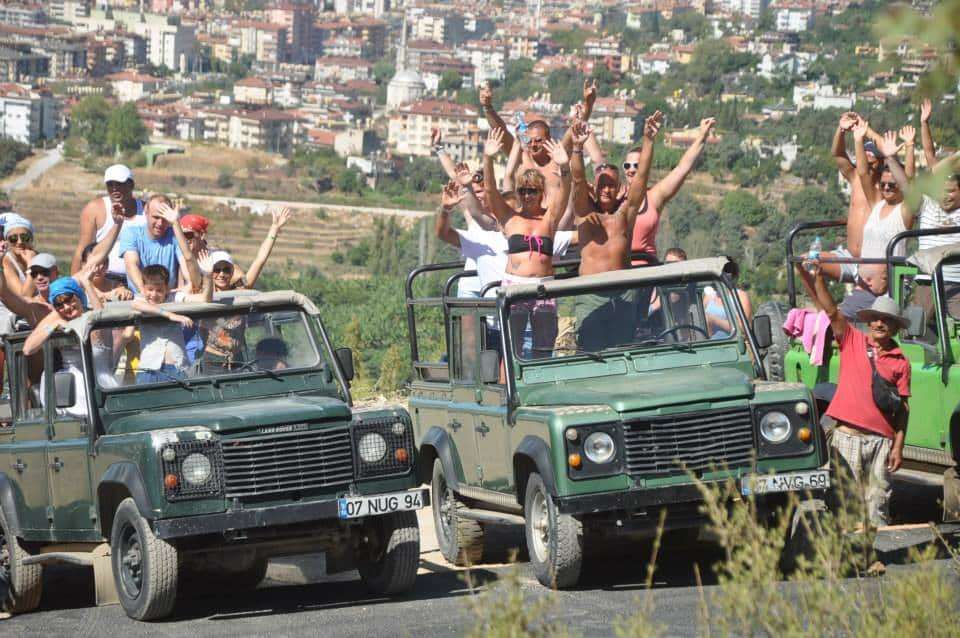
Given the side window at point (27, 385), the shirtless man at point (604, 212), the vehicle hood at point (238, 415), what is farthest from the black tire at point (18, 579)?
the shirtless man at point (604, 212)

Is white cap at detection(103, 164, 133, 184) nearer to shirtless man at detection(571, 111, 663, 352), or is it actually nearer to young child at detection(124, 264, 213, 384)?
young child at detection(124, 264, 213, 384)

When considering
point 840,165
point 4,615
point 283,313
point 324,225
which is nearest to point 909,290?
point 840,165

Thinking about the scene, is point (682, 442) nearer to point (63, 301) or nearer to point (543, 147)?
point (543, 147)

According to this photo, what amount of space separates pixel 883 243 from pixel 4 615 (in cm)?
604

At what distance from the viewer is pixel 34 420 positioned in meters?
9.95

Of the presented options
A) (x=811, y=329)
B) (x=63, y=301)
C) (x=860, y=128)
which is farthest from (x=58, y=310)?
(x=860, y=128)

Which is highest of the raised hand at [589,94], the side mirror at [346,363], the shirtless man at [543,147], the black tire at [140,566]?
the raised hand at [589,94]

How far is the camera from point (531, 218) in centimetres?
1098

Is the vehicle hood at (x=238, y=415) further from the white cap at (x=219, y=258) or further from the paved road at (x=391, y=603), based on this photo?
the white cap at (x=219, y=258)

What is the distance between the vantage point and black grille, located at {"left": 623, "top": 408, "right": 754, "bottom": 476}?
887cm

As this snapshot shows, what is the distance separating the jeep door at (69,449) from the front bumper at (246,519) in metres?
1.02

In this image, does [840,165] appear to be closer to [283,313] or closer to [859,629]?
[283,313]

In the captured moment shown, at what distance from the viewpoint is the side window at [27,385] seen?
1004cm

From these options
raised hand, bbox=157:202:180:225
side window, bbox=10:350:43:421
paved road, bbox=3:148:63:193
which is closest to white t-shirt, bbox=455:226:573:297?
raised hand, bbox=157:202:180:225
